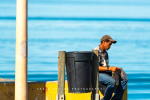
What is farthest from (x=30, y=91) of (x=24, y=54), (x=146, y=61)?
(x=146, y=61)

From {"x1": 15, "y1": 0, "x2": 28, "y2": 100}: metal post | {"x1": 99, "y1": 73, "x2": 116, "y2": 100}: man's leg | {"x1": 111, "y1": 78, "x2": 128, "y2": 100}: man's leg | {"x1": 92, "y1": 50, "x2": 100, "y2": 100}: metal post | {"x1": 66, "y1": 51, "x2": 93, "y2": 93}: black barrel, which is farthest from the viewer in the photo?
{"x1": 111, "y1": 78, "x2": 128, "y2": 100}: man's leg

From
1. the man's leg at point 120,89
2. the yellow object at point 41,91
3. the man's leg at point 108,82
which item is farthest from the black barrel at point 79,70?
the man's leg at point 120,89

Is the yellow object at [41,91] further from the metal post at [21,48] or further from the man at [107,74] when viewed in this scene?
the metal post at [21,48]

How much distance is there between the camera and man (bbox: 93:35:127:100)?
693cm

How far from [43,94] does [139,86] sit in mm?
8138

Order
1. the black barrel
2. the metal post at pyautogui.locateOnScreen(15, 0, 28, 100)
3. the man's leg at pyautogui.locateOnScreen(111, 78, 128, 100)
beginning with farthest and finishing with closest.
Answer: the man's leg at pyautogui.locateOnScreen(111, 78, 128, 100), the black barrel, the metal post at pyautogui.locateOnScreen(15, 0, 28, 100)

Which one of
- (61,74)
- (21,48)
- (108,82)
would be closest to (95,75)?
(108,82)

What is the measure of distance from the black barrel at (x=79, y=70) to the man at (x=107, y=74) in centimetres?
48

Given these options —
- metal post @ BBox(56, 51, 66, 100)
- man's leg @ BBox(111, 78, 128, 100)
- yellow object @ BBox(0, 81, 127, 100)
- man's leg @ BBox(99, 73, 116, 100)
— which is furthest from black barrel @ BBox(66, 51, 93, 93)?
man's leg @ BBox(111, 78, 128, 100)

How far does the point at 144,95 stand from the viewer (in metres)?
12.9

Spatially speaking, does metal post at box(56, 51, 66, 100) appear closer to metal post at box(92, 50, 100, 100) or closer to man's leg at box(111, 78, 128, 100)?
metal post at box(92, 50, 100, 100)

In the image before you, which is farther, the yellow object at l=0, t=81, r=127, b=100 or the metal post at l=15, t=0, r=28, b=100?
the yellow object at l=0, t=81, r=127, b=100

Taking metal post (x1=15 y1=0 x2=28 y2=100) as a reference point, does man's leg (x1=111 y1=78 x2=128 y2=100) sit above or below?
below

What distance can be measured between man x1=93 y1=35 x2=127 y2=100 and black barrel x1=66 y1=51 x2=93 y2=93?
48 centimetres
